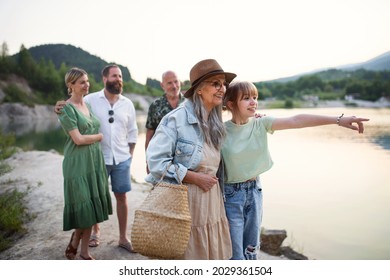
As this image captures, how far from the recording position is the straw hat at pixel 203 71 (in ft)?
7.43

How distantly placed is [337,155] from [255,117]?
10.7 meters

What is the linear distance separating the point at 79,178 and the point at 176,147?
1363 millimetres

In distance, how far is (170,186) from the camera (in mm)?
2086

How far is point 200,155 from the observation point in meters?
2.23

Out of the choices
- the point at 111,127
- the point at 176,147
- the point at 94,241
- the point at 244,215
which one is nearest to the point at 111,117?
the point at 111,127

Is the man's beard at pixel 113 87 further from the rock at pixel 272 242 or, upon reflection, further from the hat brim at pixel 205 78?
the rock at pixel 272 242

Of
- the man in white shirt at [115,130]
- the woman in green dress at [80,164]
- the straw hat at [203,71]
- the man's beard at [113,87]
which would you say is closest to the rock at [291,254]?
the man in white shirt at [115,130]

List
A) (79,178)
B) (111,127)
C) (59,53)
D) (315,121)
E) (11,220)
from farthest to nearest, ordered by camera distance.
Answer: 1. (59,53)
2. (11,220)
3. (111,127)
4. (79,178)
5. (315,121)

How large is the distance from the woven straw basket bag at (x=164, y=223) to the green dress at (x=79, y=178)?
133 centimetres

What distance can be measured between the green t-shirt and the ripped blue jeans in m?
0.07

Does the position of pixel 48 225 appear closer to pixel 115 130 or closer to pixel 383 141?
pixel 115 130

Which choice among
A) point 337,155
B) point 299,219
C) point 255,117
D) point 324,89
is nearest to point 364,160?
point 337,155

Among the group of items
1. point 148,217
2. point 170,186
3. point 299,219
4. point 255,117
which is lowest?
point 299,219

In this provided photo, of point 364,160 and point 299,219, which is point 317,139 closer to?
point 364,160
